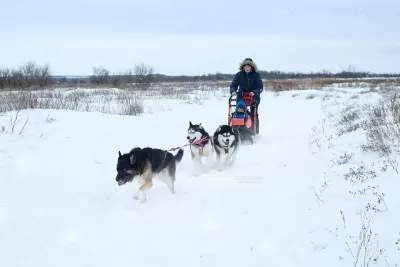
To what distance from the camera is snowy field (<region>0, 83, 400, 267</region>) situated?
2922 mm

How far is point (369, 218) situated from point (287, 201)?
1.09 meters

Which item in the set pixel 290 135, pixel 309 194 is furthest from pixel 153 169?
pixel 290 135

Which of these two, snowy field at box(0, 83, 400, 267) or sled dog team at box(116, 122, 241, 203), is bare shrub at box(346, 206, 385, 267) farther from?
sled dog team at box(116, 122, 241, 203)

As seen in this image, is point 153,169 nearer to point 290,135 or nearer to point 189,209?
point 189,209

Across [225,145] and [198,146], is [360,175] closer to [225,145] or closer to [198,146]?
[225,145]

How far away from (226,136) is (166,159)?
68.6 inches

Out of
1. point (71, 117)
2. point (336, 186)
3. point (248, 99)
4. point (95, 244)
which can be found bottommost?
point (95, 244)

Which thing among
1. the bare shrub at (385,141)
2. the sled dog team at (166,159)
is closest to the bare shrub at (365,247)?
the bare shrub at (385,141)

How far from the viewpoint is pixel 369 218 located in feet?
10.2

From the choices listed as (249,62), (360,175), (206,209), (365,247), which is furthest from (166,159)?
(249,62)

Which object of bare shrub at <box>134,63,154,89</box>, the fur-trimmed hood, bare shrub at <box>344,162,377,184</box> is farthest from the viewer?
bare shrub at <box>134,63,154,89</box>

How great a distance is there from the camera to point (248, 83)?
829cm

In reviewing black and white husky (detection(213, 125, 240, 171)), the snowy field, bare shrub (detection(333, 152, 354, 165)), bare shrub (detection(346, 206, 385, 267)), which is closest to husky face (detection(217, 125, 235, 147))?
black and white husky (detection(213, 125, 240, 171))

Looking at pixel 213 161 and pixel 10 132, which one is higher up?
pixel 10 132
